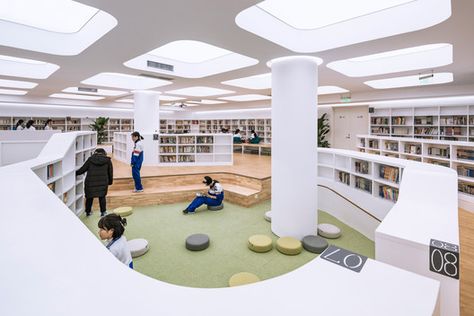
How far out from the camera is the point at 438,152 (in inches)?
273

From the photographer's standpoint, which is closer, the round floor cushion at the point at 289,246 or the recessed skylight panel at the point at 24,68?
the round floor cushion at the point at 289,246

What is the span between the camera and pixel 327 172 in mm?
6418

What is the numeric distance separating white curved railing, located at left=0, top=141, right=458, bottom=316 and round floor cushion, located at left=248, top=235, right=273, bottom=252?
3.06 meters

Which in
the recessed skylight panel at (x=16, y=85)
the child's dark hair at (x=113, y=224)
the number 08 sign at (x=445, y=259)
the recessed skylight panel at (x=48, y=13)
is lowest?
the child's dark hair at (x=113, y=224)

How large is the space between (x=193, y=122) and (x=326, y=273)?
58.7 ft

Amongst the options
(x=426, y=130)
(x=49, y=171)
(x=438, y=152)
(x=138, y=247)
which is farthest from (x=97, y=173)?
(x=426, y=130)

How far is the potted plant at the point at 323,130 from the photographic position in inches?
466

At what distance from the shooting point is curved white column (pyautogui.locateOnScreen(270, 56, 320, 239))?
4.50m

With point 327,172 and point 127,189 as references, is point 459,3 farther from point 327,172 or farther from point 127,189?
point 127,189

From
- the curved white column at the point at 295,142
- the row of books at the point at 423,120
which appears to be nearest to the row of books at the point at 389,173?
the curved white column at the point at 295,142

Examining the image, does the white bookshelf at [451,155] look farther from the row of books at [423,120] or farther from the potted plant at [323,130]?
the potted plant at [323,130]

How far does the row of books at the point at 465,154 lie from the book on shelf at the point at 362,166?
2.84 m

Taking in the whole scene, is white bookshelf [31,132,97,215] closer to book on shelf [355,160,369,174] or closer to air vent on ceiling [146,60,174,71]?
air vent on ceiling [146,60,174,71]

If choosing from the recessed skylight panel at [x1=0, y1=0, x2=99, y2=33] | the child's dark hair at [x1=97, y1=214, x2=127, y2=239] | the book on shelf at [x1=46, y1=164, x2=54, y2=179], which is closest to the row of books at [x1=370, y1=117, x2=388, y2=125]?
the recessed skylight panel at [x1=0, y1=0, x2=99, y2=33]
